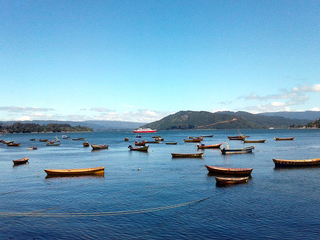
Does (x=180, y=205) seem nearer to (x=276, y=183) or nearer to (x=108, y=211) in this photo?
(x=108, y=211)

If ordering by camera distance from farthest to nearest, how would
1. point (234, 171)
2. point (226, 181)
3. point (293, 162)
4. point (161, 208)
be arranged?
point (293, 162)
point (234, 171)
point (226, 181)
point (161, 208)

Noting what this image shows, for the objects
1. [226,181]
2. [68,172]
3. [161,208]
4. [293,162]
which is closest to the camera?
[161,208]

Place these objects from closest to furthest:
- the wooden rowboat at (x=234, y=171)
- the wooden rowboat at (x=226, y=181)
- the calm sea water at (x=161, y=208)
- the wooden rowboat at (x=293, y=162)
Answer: the calm sea water at (x=161, y=208), the wooden rowboat at (x=226, y=181), the wooden rowboat at (x=234, y=171), the wooden rowboat at (x=293, y=162)

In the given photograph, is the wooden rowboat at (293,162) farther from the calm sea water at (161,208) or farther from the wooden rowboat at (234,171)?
the wooden rowboat at (234,171)

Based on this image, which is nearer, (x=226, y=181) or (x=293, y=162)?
(x=226, y=181)

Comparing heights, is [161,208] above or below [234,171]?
below

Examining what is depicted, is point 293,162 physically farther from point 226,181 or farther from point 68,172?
point 68,172

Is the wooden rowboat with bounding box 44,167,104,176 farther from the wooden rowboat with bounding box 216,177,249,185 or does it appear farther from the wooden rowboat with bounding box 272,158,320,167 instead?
the wooden rowboat with bounding box 272,158,320,167

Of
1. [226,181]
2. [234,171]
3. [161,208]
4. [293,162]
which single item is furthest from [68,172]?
[293,162]

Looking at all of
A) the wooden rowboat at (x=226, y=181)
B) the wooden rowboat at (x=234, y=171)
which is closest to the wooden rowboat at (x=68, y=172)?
the wooden rowboat at (x=234, y=171)

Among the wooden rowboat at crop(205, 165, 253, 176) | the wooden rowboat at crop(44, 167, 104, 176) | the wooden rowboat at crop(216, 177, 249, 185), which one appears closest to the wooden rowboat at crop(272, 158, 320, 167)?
the wooden rowboat at crop(205, 165, 253, 176)

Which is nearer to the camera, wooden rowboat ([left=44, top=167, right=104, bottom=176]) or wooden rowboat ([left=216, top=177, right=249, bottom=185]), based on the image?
wooden rowboat ([left=216, top=177, right=249, bottom=185])

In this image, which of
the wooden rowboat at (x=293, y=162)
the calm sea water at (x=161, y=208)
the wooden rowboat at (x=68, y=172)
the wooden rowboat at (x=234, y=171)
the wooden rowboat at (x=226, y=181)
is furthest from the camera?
the wooden rowboat at (x=293, y=162)

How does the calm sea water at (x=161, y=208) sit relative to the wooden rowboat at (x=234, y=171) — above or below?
below
